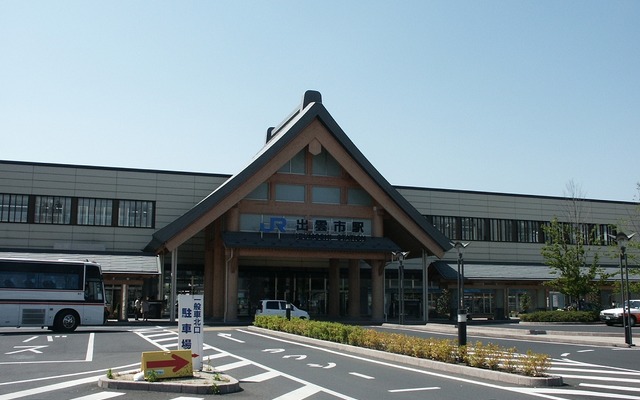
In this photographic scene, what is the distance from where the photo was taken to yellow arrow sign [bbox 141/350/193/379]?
12773 millimetres

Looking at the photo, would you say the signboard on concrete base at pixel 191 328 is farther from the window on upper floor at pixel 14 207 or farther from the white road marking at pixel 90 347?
the window on upper floor at pixel 14 207

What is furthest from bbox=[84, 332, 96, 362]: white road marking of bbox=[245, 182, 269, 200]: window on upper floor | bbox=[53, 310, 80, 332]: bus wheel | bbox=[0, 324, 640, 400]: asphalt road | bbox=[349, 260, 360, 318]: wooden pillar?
bbox=[349, 260, 360, 318]: wooden pillar

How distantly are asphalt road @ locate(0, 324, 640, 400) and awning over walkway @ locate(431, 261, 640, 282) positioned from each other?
69.9 ft

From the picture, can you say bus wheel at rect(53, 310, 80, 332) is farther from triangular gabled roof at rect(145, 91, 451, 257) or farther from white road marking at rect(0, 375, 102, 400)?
white road marking at rect(0, 375, 102, 400)

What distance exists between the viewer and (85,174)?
43094mm

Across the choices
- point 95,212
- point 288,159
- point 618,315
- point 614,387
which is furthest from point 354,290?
point 614,387

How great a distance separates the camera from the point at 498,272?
47594 millimetres

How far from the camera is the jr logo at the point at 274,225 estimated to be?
3903cm

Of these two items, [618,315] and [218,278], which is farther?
[218,278]

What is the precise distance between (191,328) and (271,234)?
2436 cm

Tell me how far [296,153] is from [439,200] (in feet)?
52.1

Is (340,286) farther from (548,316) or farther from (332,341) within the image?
(332,341)

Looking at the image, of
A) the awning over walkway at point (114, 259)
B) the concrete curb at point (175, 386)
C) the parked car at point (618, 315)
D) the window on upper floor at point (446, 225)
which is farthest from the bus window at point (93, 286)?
→ the window on upper floor at point (446, 225)

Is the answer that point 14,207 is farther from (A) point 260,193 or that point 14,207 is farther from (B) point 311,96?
(B) point 311,96
